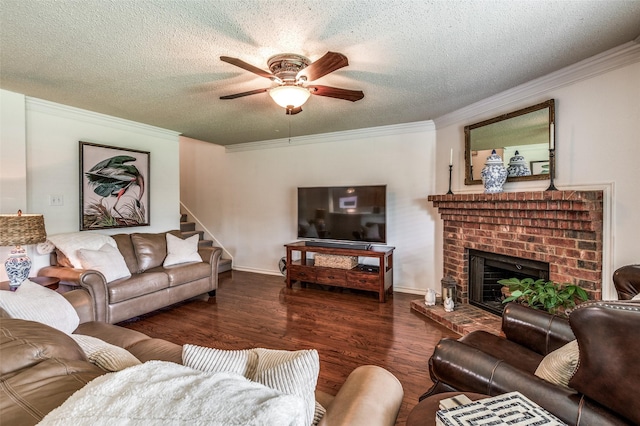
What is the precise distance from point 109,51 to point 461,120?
3390 mm

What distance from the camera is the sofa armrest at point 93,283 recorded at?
2.61m

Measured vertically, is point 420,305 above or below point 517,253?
below

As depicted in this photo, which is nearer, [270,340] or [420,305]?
[270,340]

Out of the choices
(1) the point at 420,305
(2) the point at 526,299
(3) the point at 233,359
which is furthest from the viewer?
(1) the point at 420,305

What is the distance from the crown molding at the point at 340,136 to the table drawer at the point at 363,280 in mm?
1961

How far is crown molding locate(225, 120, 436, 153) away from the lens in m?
4.03

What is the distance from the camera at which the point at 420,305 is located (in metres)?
3.34

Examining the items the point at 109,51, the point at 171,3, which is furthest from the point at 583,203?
the point at 109,51

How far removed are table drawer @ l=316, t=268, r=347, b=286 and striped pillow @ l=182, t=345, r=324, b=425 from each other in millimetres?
3059

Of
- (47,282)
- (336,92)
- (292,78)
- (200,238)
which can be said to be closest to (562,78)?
(336,92)

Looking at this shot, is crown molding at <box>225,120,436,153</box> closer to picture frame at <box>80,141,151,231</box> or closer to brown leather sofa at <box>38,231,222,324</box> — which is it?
picture frame at <box>80,141,151,231</box>

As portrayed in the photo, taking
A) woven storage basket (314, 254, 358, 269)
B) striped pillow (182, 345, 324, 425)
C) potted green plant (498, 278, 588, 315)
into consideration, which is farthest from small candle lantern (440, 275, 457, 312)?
striped pillow (182, 345, 324, 425)

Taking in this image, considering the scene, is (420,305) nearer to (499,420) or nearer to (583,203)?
(583,203)

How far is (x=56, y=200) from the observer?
3338mm
